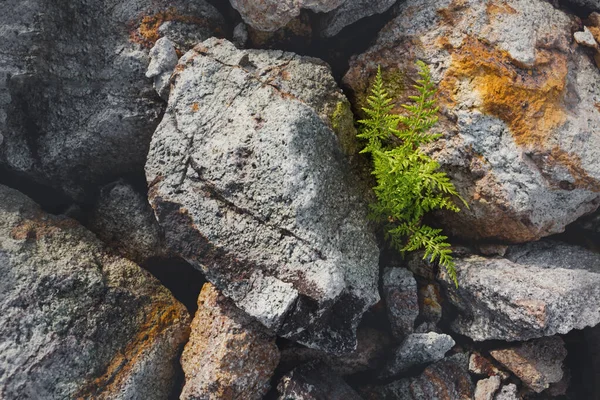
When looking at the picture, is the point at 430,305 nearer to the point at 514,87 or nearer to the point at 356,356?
the point at 356,356

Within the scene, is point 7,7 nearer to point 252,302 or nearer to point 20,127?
point 20,127

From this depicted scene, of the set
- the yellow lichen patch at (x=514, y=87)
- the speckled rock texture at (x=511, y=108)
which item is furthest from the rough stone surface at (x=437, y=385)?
the yellow lichen patch at (x=514, y=87)

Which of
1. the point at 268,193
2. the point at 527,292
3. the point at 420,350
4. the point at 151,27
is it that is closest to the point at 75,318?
the point at 268,193

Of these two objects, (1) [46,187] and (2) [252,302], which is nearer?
(2) [252,302]

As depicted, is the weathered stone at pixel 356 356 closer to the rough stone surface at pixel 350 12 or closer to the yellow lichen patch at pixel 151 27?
the rough stone surface at pixel 350 12

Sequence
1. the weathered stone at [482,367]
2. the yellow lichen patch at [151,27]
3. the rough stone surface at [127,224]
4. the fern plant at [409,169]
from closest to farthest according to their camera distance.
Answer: the fern plant at [409,169]
the weathered stone at [482,367]
the yellow lichen patch at [151,27]
the rough stone surface at [127,224]

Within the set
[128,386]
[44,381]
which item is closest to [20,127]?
[44,381]

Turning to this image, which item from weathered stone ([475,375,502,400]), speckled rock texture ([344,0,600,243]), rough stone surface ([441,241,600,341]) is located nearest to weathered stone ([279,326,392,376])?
rough stone surface ([441,241,600,341])

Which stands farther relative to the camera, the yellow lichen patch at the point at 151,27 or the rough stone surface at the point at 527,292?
the yellow lichen patch at the point at 151,27
